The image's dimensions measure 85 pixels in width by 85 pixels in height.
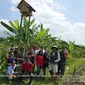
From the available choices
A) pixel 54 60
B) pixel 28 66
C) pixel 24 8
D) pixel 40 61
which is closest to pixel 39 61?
pixel 40 61

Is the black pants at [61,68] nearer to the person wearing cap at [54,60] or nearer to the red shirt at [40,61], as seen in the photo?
the person wearing cap at [54,60]

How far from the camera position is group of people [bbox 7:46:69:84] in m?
12.3

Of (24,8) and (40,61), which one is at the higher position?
(24,8)

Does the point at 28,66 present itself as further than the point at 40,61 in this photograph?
No

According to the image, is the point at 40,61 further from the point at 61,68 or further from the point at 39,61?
the point at 61,68

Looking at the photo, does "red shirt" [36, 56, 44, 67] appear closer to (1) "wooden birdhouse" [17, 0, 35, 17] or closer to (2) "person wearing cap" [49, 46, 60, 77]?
(2) "person wearing cap" [49, 46, 60, 77]

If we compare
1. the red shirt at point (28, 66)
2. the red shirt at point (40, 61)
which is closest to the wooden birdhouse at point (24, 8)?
the red shirt at point (40, 61)

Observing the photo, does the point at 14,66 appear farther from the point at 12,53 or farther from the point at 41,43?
the point at 41,43

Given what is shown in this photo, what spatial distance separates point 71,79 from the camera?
38.9 ft

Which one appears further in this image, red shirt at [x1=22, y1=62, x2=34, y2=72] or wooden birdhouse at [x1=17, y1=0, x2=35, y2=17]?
wooden birdhouse at [x1=17, y1=0, x2=35, y2=17]

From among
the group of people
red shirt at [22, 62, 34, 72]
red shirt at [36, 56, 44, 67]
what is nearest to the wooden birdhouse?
the group of people

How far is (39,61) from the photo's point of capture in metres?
12.8

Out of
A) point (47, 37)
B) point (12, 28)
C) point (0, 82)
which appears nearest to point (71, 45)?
point (47, 37)

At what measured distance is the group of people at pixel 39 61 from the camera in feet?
40.2
